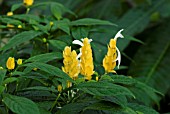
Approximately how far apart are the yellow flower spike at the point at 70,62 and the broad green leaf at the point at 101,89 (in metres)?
0.06

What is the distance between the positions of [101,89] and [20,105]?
15 cm

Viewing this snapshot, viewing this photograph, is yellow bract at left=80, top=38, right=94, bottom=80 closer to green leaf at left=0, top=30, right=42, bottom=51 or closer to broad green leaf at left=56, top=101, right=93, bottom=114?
broad green leaf at left=56, top=101, right=93, bottom=114

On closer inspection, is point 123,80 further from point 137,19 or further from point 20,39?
point 137,19

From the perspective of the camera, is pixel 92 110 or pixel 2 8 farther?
pixel 2 8

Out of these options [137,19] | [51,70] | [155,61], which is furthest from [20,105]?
[137,19]

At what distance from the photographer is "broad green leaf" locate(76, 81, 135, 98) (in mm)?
801

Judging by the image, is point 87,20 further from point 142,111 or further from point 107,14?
point 107,14

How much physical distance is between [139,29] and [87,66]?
154 centimetres

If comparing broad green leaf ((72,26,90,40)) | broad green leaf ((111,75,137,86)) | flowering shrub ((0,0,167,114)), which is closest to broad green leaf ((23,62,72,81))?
flowering shrub ((0,0,167,114))

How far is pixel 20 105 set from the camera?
78 cm

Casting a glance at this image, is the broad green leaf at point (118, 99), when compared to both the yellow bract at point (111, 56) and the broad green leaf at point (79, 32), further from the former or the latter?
the broad green leaf at point (79, 32)

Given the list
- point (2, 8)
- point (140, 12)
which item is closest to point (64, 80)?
point (140, 12)

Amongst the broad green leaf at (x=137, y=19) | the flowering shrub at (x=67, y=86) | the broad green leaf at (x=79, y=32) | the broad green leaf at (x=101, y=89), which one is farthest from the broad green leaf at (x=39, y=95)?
the broad green leaf at (x=137, y=19)

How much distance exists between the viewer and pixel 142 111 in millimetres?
915
